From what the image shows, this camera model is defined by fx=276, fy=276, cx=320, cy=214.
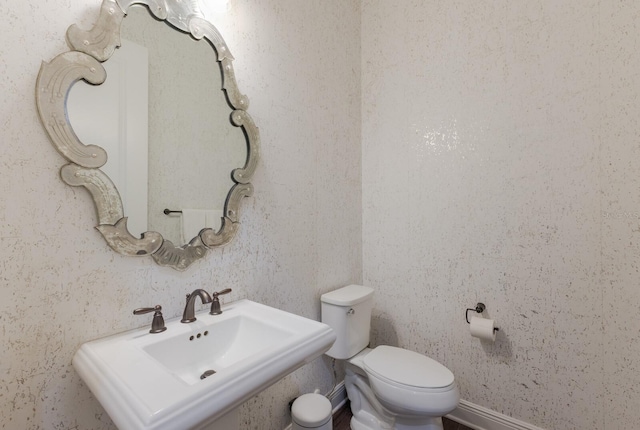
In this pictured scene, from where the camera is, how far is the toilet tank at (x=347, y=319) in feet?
5.04

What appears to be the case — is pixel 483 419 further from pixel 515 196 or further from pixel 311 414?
pixel 515 196

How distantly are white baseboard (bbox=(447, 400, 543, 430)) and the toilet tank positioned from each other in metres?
0.66

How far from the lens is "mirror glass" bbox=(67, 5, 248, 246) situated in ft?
2.86

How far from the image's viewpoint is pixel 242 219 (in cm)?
124

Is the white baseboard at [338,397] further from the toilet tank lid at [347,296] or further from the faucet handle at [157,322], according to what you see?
the faucet handle at [157,322]

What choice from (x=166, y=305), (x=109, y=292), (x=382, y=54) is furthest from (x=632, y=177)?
(x=109, y=292)

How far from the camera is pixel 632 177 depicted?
1212 mm

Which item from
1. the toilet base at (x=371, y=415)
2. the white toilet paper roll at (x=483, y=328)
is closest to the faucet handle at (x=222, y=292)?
the toilet base at (x=371, y=415)

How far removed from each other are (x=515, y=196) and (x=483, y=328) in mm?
720

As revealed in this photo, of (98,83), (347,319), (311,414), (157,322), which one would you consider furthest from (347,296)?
(98,83)

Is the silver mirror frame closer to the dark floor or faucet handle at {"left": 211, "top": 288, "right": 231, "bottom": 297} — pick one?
faucet handle at {"left": 211, "top": 288, "right": 231, "bottom": 297}

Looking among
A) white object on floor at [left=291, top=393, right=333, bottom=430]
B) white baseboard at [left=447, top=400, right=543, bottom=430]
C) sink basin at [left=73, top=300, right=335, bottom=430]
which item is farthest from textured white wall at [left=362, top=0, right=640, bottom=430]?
sink basin at [left=73, top=300, right=335, bottom=430]

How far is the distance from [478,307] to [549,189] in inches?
28.3

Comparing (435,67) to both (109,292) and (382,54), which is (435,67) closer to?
(382,54)
